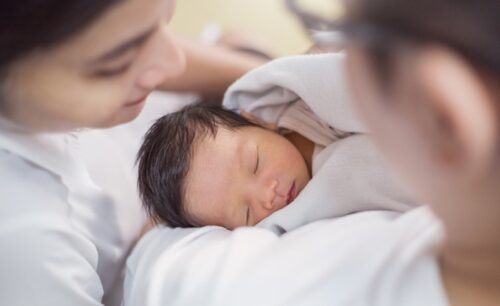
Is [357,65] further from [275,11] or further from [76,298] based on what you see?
[275,11]

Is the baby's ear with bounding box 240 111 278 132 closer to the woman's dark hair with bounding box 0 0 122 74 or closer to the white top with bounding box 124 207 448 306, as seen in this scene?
the white top with bounding box 124 207 448 306

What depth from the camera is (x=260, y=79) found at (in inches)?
33.5

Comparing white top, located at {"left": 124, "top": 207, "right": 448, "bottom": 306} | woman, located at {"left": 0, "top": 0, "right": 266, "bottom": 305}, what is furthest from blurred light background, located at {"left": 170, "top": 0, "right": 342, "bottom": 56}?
white top, located at {"left": 124, "top": 207, "right": 448, "bottom": 306}

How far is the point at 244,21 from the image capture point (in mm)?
1331

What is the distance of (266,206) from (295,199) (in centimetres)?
4

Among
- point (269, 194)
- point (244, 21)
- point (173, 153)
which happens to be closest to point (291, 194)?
point (269, 194)

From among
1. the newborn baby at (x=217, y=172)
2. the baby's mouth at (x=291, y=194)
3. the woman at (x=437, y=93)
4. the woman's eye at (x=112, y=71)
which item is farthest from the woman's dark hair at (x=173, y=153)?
the woman at (x=437, y=93)

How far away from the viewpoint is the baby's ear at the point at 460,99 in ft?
1.02

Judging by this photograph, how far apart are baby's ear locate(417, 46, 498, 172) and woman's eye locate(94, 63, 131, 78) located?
29cm

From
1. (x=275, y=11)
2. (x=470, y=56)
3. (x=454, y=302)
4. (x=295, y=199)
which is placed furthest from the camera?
(x=275, y=11)

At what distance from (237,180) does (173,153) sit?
3.8 inches

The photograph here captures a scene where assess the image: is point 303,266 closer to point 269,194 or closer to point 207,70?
point 269,194

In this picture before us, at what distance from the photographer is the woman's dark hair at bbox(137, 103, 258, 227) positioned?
0.77 meters

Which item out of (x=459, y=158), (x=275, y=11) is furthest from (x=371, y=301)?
(x=275, y=11)
